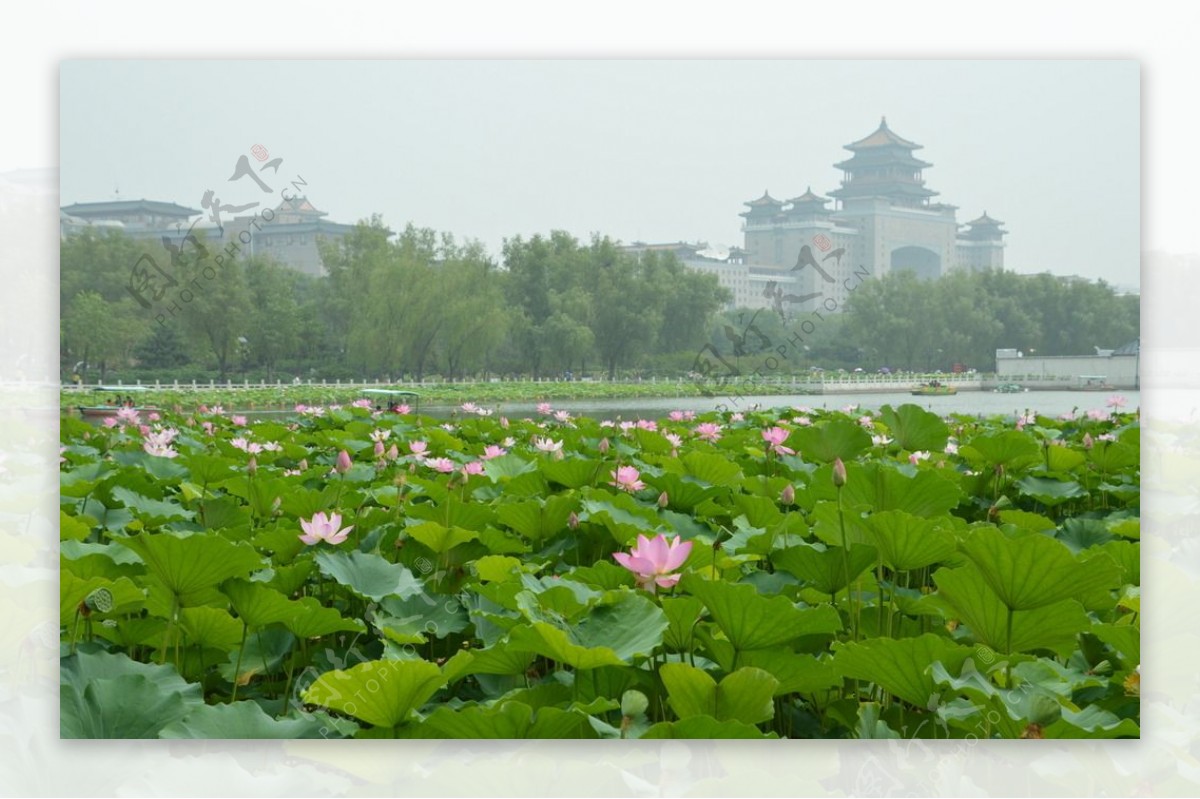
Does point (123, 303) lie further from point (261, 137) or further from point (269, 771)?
point (269, 771)

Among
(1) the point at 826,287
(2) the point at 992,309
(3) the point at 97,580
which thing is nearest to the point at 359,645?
(3) the point at 97,580

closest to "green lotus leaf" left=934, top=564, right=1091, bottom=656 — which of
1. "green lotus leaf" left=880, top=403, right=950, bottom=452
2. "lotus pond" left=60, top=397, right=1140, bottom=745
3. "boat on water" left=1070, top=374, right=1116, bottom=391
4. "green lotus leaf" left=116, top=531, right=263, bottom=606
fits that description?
"lotus pond" left=60, top=397, right=1140, bottom=745

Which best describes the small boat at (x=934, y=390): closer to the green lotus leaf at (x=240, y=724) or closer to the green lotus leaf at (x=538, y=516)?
the green lotus leaf at (x=538, y=516)

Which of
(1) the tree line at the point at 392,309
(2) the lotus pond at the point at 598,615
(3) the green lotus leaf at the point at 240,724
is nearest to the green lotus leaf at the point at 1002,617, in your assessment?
(2) the lotus pond at the point at 598,615

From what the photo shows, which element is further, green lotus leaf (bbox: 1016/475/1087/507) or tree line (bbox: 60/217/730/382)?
tree line (bbox: 60/217/730/382)

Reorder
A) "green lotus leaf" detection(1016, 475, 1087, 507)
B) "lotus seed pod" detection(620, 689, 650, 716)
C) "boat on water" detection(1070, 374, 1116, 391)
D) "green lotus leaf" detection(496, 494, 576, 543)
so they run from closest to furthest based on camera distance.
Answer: "lotus seed pod" detection(620, 689, 650, 716)
"green lotus leaf" detection(496, 494, 576, 543)
"green lotus leaf" detection(1016, 475, 1087, 507)
"boat on water" detection(1070, 374, 1116, 391)

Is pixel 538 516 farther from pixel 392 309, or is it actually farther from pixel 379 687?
pixel 392 309

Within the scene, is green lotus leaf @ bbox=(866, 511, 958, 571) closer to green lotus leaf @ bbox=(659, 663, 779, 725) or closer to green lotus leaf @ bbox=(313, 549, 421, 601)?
green lotus leaf @ bbox=(659, 663, 779, 725)

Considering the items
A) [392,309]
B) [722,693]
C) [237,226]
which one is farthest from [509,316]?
[722,693]
